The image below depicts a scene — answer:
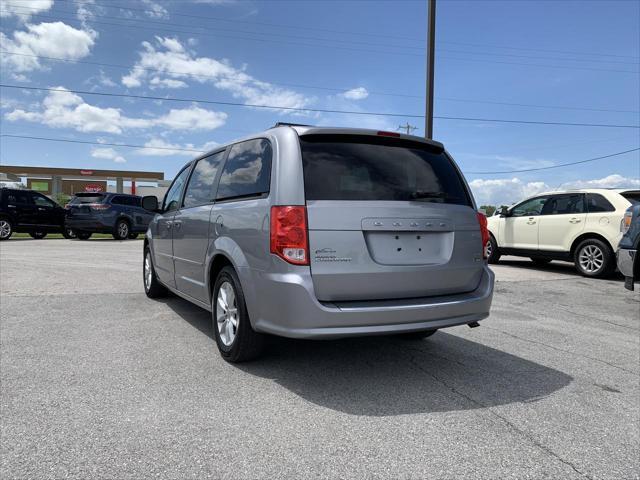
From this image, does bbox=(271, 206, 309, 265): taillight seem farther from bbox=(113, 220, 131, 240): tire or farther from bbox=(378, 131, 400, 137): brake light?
bbox=(113, 220, 131, 240): tire

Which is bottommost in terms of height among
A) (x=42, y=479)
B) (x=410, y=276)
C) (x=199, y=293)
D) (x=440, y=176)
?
(x=42, y=479)

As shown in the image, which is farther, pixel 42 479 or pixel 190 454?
pixel 190 454

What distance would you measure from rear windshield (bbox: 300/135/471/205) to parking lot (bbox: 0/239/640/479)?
1354 millimetres

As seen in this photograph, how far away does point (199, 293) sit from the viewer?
14.8ft

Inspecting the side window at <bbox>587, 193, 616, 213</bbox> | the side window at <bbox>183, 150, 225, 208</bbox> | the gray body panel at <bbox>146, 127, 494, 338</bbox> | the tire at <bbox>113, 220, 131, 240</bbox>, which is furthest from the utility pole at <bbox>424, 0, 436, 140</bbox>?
the gray body panel at <bbox>146, 127, 494, 338</bbox>

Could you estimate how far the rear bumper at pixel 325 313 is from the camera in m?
3.10

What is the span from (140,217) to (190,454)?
17243 mm

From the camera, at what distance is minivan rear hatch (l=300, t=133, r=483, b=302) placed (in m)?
3.18

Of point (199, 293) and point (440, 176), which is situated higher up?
point (440, 176)

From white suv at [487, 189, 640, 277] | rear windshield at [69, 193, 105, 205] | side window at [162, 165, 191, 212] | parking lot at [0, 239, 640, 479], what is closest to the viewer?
parking lot at [0, 239, 640, 479]

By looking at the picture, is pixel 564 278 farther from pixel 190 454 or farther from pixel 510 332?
pixel 190 454

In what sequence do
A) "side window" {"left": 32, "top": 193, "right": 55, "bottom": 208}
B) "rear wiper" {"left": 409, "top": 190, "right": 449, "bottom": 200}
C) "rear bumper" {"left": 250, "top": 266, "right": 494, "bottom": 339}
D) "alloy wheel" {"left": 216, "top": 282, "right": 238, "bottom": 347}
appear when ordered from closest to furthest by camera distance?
1. "rear bumper" {"left": 250, "top": 266, "right": 494, "bottom": 339}
2. "rear wiper" {"left": 409, "top": 190, "right": 449, "bottom": 200}
3. "alloy wheel" {"left": 216, "top": 282, "right": 238, "bottom": 347}
4. "side window" {"left": 32, "top": 193, "right": 55, "bottom": 208}

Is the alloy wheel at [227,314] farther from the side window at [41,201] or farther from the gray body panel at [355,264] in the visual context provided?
the side window at [41,201]

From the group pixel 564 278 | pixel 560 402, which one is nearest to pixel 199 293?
pixel 560 402
